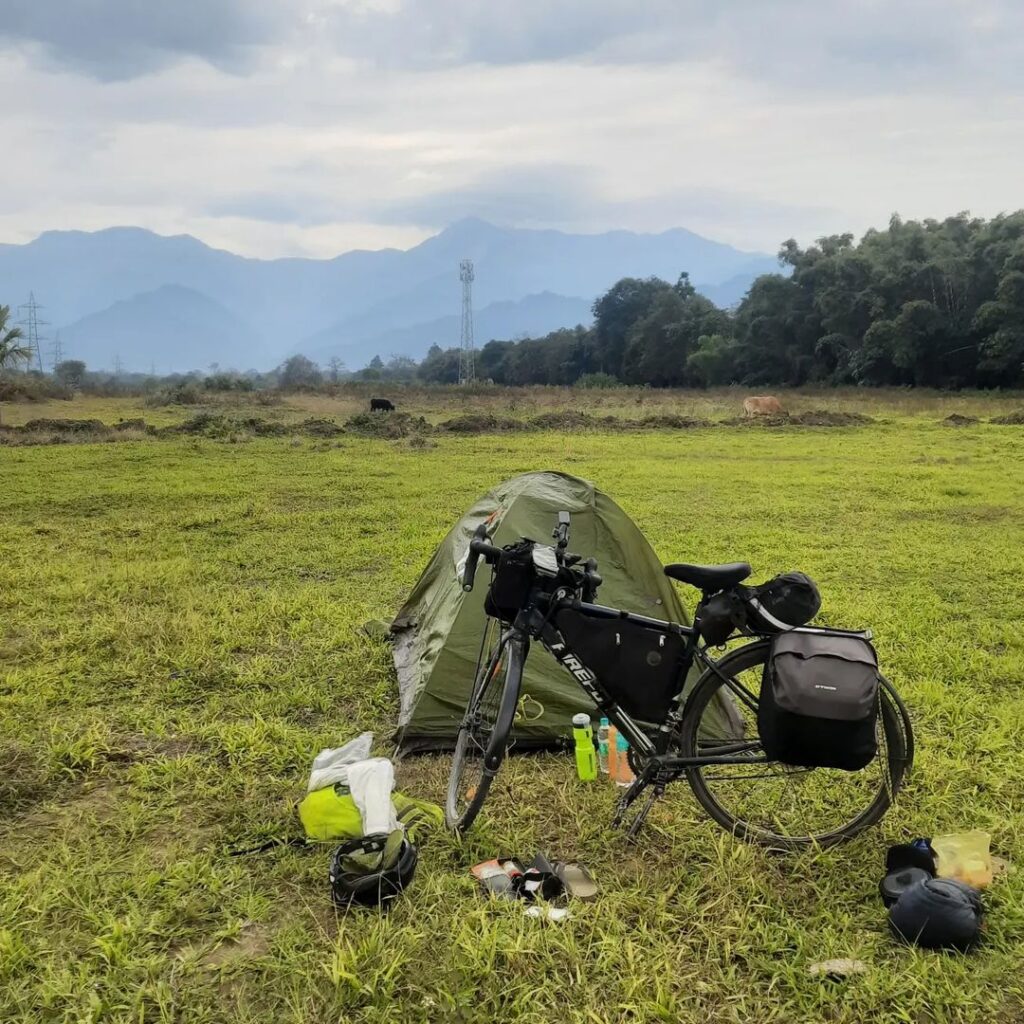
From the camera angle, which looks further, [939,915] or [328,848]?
[328,848]

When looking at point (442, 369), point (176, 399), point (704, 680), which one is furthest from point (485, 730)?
A: point (442, 369)

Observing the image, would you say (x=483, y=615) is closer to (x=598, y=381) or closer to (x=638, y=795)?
(x=638, y=795)

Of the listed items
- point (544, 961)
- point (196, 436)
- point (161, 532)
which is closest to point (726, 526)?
point (161, 532)

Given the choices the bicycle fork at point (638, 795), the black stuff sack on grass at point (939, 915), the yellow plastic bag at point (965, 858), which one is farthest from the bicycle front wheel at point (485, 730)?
the yellow plastic bag at point (965, 858)

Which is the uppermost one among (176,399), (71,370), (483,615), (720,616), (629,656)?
(71,370)

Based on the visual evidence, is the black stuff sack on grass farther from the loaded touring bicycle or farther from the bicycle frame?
the bicycle frame

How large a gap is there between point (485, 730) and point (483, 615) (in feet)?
3.29

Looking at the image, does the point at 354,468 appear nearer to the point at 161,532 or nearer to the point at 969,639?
the point at 161,532

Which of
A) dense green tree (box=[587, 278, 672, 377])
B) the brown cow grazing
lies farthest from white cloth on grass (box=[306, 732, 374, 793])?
dense green tree (box=[587, 278, 672, 377])

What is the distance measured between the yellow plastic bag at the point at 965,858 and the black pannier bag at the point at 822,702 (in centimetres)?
74

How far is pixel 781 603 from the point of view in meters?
3.16

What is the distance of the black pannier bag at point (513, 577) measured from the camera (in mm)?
3410

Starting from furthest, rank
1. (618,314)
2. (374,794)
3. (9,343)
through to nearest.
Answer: (618,314) → (9,343) → (374,794)

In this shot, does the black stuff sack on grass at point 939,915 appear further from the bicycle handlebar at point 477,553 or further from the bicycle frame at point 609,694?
the bicycle handlebar at point 477,553
